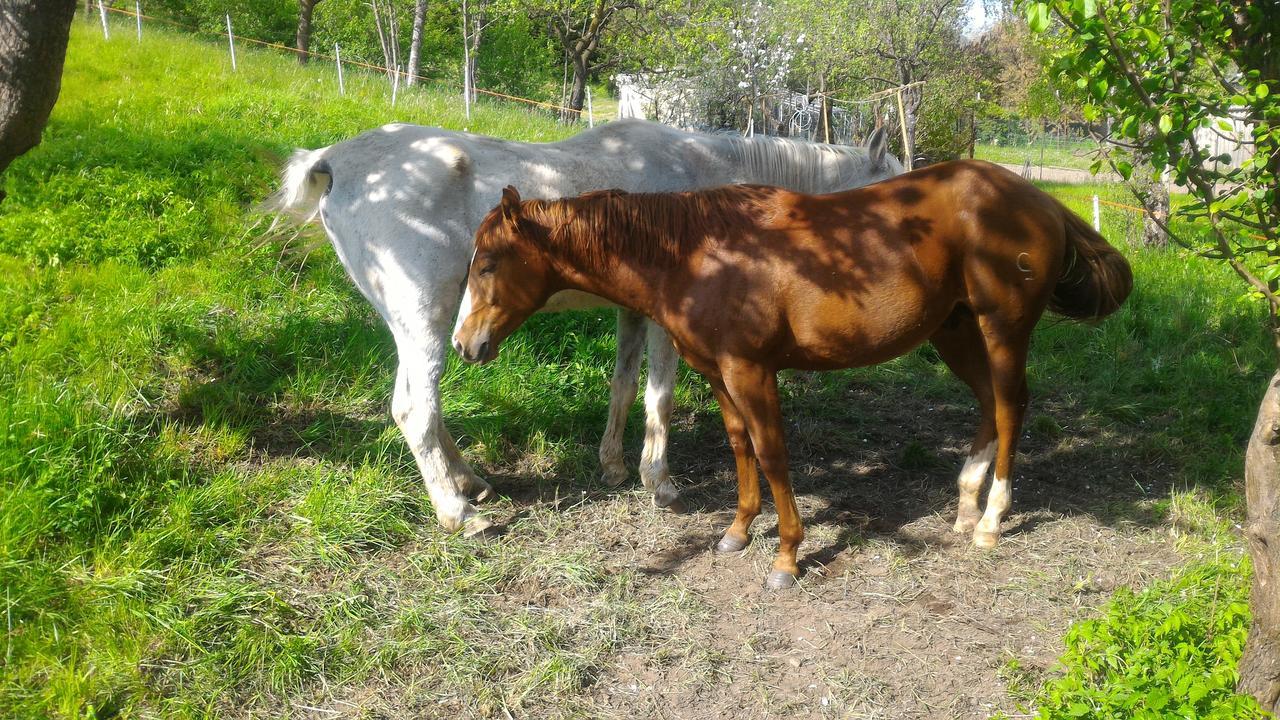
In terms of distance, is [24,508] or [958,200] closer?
[24,508]

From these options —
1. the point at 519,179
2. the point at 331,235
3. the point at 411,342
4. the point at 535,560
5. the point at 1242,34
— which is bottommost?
the point at 535,560

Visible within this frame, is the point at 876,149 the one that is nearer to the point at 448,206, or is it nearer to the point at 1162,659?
the point at 448,206

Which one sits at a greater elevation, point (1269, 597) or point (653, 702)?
point (1269, 597)

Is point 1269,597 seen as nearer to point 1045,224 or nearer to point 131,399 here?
point 1045,224

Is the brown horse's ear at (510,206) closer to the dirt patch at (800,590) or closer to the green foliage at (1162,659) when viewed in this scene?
the dirt patch at (800,590)

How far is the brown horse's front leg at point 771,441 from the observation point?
12.7 ft

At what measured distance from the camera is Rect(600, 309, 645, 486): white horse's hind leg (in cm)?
499

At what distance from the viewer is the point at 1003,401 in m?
4.21

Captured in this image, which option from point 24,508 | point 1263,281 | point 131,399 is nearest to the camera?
point 1263,281

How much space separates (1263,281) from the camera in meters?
2.61

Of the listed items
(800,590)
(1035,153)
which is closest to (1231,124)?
(800,590)

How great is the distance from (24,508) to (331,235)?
1.86 metres

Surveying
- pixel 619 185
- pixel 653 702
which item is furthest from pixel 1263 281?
pixel 619 185

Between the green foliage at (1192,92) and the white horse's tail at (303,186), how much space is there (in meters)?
3.46
